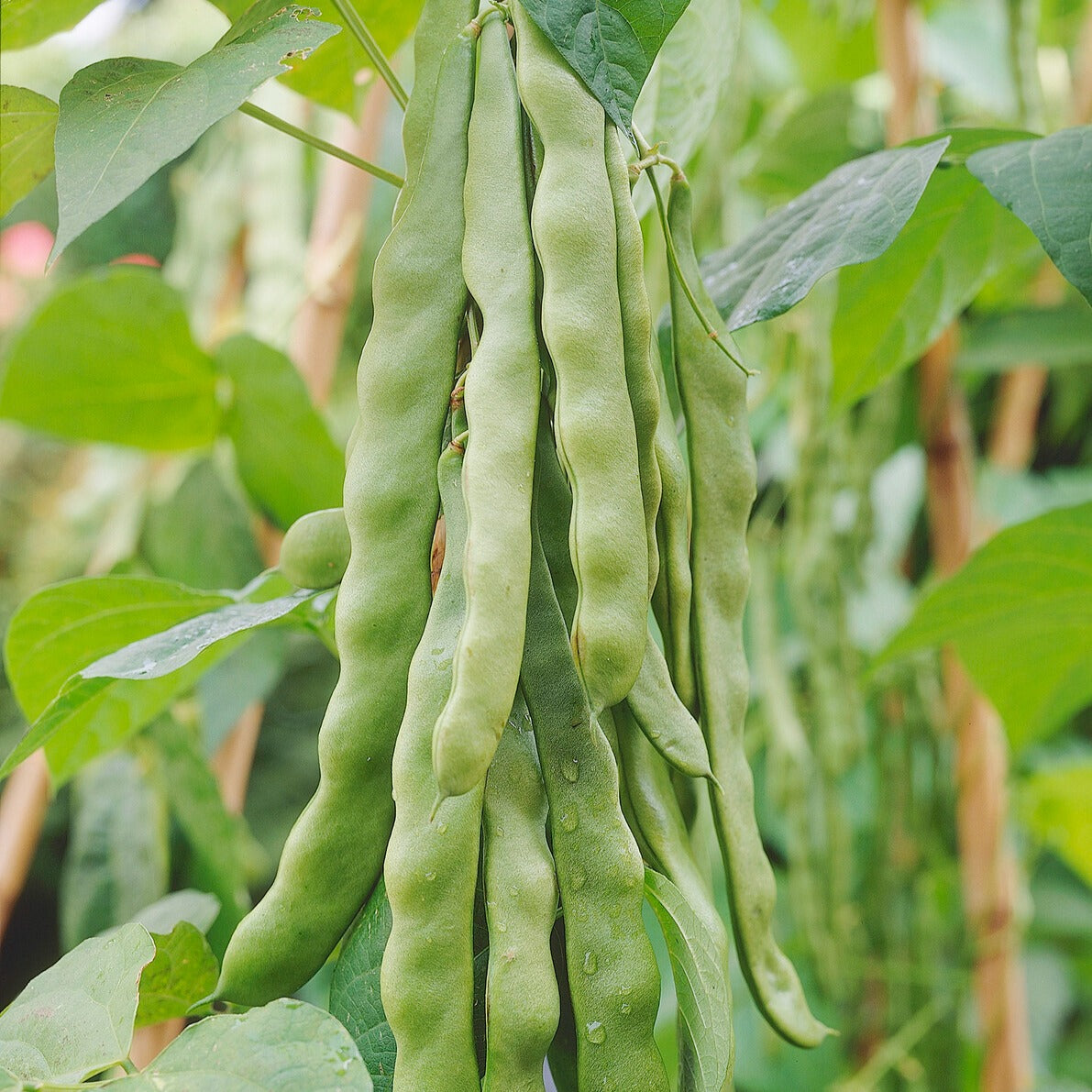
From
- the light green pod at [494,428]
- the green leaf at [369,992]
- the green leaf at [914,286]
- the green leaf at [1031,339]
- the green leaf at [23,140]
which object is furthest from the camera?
the green leaf at [1031,339]

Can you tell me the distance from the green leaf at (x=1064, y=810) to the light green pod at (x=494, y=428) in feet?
3.44

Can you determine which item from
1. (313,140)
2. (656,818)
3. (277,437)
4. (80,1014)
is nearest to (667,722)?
(656,818)

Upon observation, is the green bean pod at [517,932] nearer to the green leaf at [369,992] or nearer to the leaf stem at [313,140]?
the green leaf at [369,992]

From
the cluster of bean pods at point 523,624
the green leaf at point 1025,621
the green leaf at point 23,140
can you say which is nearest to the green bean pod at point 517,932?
the cluster of bean pods at point 523,624

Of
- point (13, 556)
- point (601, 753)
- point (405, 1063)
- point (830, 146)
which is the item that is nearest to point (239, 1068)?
point (405, 1063)

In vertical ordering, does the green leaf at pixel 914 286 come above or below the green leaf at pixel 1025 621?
above

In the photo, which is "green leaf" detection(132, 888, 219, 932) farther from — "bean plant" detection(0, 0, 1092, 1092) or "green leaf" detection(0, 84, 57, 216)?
"green leaf" detection(0, 84, 57, 216)

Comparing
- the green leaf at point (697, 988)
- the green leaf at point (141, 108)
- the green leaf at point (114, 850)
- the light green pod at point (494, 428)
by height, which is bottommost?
the green leaf at point (114, 850)

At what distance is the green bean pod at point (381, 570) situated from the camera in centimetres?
42

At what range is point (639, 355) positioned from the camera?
427mm

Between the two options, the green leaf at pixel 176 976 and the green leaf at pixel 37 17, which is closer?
the green leaf at pixel 176 976

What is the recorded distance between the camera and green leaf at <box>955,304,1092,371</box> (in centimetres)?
110

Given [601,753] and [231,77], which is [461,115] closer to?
[231,77]

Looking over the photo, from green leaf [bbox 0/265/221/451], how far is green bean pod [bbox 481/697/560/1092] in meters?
0.74
